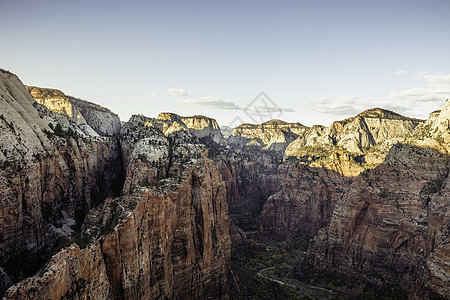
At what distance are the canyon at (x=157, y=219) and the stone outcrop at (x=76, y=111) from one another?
30.9 inches

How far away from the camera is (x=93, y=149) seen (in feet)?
175

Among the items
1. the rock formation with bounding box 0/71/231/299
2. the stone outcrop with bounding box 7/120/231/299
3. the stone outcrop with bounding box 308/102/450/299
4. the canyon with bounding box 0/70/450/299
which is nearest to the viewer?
the stone outcrop with bounding box 7/120/231/299

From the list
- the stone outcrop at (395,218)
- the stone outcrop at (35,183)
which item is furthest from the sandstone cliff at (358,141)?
the stone outcrop at (35,183)

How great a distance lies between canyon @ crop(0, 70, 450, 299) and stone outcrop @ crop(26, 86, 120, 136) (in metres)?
0.78

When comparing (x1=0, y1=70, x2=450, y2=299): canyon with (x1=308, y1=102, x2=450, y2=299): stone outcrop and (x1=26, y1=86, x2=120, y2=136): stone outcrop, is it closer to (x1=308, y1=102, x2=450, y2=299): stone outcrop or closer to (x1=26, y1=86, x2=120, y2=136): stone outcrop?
(x1=308, y1=102, x2=450, y2=299): stone outcrop

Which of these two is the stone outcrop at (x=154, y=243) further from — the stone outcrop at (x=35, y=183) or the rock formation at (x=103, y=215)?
the stone outcrop at (x=35, y=183)

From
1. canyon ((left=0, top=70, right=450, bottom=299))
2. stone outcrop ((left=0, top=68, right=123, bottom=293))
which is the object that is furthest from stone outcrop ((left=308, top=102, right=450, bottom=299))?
stone outcrop ((left=0, top=68, right=123, bottom=293))

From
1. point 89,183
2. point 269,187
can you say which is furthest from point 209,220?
point 269,187

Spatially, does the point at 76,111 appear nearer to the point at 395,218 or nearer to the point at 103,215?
the point at 103,215

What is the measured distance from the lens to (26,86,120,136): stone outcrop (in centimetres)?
9231

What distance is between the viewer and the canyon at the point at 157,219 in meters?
31.1

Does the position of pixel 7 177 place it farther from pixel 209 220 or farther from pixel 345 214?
pixel 345 214

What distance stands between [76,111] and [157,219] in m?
73.0

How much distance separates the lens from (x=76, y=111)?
95.8 metres
